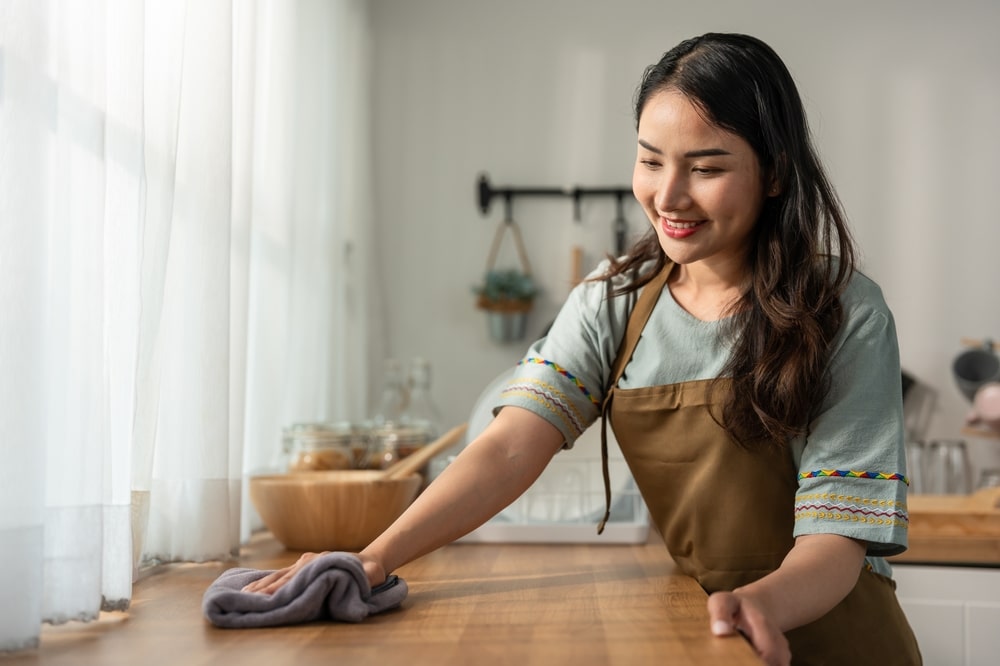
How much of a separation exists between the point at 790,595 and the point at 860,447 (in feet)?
0.63

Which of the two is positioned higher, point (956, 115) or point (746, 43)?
point (956, 115)

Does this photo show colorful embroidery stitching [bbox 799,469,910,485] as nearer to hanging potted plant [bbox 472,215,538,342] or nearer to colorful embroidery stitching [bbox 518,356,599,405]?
colorful embroidery stitching [bbox 518,356,599,405]

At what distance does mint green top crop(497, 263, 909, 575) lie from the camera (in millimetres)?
977

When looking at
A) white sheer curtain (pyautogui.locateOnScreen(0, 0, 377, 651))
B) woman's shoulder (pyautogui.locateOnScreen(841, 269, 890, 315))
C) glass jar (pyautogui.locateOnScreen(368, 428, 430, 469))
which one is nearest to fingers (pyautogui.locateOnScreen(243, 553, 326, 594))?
white sheer curtain (pyautogui.locateOnScreen(0, 0, 377, 651))

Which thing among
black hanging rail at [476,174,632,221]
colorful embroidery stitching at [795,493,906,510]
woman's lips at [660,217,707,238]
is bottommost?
colorful embroidery stitching at [795,493,906,510]

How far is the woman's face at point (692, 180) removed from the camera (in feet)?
3.38

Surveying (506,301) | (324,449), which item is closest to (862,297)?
(324,449)

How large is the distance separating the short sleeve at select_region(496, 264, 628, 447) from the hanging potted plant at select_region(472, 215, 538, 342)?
1468 mm

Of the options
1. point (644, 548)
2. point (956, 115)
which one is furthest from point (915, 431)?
point (644, 548)

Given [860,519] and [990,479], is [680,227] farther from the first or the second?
[990,479]

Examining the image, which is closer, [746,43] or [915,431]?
[746,43]

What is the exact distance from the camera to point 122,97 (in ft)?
3.61

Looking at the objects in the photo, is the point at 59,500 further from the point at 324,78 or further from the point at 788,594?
the point at 324,78

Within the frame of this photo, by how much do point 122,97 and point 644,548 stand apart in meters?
0.89
